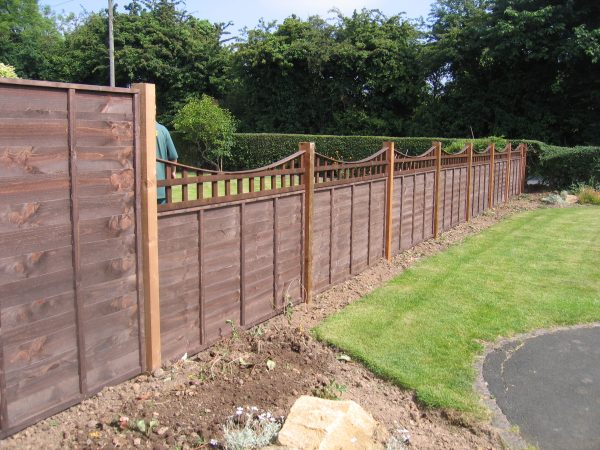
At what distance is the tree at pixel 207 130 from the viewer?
25.0m

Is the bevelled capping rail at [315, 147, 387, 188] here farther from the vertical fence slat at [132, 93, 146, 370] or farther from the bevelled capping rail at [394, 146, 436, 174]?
the vertical fence slat at [132, 93, 146, 370]

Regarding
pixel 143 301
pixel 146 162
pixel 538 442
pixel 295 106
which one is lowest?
pixel 538 442

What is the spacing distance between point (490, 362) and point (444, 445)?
1.49 metres

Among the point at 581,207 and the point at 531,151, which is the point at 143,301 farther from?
the point at 531,151

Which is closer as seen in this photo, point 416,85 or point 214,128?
point 214,128

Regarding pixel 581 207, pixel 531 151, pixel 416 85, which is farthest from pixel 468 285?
pixel 416 85

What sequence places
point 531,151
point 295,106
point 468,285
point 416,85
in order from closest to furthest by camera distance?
1. point 468,285
2. point 531,151
3. point 416,85
4. point 295,106

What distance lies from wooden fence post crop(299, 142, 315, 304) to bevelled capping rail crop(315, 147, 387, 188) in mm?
192

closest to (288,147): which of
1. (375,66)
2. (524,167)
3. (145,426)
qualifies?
(375,66)

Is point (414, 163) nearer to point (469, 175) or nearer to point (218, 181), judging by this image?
point (469, 175)

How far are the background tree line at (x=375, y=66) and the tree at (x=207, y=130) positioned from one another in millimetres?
6512

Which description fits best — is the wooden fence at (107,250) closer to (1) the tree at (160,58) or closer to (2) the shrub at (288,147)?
(2) the shrub at (288,147)

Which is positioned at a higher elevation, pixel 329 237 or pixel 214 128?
pixel 214 128

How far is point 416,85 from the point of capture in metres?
29.7
